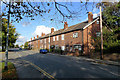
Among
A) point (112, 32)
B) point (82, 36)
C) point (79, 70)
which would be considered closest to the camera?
point (79, 70)

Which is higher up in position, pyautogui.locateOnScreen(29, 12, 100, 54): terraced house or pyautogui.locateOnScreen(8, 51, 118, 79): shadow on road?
pyautogui.locateOnScreen(29, 12, 100, 54): terraced house

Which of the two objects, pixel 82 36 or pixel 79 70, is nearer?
pixel 79 70

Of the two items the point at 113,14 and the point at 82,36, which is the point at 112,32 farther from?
the point at 82,36

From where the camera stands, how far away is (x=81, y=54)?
Answer: 2333 centimetres

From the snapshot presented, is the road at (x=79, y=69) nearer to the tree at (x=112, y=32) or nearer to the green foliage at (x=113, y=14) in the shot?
the tree at (x=112, y=32)

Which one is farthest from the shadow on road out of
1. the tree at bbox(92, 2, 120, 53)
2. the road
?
the tree at bbox(92, 2, 120, 53)

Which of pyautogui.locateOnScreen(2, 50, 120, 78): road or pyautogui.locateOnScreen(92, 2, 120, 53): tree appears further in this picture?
pyautogui.locateOnScreen(92, 2, 120, 53): tree

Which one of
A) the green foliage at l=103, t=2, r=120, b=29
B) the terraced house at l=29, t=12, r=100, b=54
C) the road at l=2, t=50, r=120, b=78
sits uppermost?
the green foliage at l=103, t=2, r=120, b=29

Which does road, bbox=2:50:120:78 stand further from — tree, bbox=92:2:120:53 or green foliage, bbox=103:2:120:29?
green foliage, bbox=103:2:120:29

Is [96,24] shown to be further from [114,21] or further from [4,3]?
[4,3]

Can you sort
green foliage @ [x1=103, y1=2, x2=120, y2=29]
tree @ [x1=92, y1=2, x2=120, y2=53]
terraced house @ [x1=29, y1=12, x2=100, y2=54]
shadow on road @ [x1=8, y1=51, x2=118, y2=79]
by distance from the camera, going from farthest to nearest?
terraced house @ [x1=29, y1=12, x2=100, y2=54] → green foliage @ [x1=103, y1=2, x2=120, y2=29] → tree @ [x1=92, y1=2, x2=120, y2=53] → shadow on road @ [x1=8, y1=51, x2=118, y2=79]

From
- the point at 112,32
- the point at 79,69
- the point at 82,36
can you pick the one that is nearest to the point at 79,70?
the point at 79,69

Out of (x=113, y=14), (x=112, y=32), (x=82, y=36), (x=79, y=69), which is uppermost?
(x=113, y=14)

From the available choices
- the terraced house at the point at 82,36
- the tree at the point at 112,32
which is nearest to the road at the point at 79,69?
the tree at the point at 112,32
